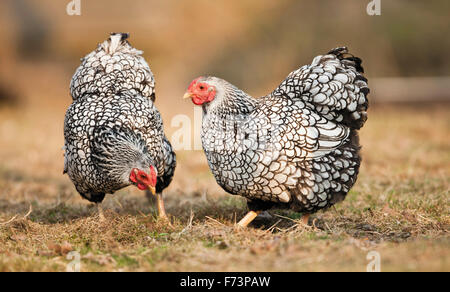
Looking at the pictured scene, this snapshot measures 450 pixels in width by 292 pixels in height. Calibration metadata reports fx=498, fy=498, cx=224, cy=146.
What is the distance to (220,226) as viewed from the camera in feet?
15.9

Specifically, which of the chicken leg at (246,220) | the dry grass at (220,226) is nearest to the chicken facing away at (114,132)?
the dry grass at (220,226)

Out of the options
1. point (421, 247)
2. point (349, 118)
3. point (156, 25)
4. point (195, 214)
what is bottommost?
point (195, 214)

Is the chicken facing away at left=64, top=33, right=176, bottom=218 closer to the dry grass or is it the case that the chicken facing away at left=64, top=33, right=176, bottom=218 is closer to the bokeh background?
the dry grass

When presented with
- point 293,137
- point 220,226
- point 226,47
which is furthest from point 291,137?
point 226,47

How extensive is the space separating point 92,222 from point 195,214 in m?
1.21

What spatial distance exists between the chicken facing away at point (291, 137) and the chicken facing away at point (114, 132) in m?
0.66

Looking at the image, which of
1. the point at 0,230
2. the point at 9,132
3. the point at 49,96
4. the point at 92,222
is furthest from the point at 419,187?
the point at 49,96

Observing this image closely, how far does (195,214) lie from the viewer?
565cm

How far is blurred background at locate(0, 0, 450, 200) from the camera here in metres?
13.7

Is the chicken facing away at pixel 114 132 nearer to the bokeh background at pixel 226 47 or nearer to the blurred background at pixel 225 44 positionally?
the bokeh background at pixel 226 47

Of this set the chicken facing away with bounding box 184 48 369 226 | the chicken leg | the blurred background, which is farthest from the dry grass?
the blurred background

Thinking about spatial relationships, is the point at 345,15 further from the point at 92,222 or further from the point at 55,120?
the point at 92,222

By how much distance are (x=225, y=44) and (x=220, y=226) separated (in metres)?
11.2

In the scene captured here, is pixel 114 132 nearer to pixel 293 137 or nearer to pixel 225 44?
pixel 293 137
